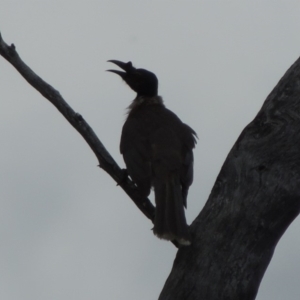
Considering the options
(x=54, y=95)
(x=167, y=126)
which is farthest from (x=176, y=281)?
(x=167, y=126)

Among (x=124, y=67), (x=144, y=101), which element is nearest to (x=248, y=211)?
(x=144, y=101)

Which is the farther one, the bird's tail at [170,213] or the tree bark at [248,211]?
the bird's tail at [170,213]

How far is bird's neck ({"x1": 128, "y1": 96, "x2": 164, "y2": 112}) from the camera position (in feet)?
23.9

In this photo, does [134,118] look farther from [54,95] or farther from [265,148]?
[265,148]

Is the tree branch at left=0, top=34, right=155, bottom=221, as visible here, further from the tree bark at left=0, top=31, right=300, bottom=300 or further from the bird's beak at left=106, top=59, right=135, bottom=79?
the bird's beak at left=106, top=59, right=135, bottom=79

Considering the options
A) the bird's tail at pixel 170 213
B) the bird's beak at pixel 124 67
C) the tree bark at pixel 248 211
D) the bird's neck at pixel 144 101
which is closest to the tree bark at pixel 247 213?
the tree bark at pixel 248 211

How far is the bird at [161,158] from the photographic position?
15.4ft

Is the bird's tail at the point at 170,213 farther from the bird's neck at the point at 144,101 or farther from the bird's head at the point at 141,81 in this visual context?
the bird's head at the point at 141,81

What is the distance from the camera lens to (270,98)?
173 inches

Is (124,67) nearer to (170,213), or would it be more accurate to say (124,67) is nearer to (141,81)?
(141,81)

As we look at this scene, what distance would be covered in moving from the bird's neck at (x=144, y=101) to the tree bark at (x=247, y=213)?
3.07 meters

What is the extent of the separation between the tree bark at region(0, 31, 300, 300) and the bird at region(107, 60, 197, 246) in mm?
194

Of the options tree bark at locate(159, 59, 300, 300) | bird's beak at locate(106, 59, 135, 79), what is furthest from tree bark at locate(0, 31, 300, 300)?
bird's beak at locate(106, 59, 135, 79)

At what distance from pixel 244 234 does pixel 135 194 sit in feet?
3.99
